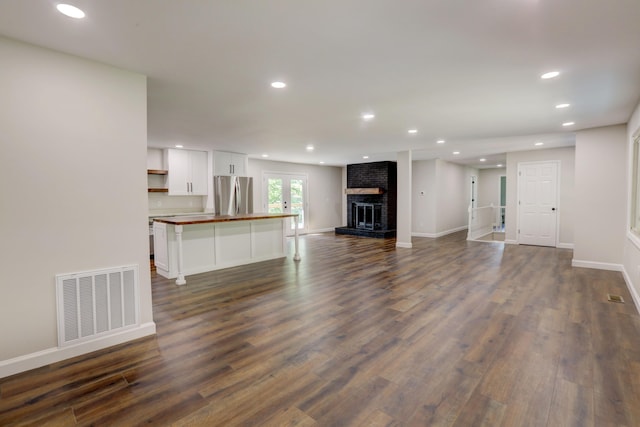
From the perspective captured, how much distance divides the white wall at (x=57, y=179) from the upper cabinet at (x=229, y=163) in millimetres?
4857

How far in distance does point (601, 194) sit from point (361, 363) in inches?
209

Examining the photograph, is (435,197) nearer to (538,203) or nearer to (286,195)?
(538,203)

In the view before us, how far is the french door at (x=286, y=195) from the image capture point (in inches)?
371

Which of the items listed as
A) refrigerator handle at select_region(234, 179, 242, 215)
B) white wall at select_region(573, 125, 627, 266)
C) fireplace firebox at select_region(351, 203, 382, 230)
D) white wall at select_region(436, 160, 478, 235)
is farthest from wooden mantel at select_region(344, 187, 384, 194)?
white wall at select_region(573, 125, 627, 266)

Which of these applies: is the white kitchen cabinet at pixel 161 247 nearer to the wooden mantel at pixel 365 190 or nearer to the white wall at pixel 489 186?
the wooden mantel at pixel 365 190

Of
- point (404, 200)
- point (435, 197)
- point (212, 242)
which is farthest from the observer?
point (435, 197)

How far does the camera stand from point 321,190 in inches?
437

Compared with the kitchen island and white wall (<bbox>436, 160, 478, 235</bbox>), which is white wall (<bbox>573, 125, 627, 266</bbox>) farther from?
the kitchen island

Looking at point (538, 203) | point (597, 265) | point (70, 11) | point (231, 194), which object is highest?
point (70, 11)

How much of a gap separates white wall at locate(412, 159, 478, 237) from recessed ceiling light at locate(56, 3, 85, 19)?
8.99 m

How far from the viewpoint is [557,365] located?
7.64ft

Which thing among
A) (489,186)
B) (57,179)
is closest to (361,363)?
(57,179)

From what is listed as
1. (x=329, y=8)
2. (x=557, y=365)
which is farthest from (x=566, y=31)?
(x=557, y=365)

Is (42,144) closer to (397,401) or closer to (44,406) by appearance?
(44,406)
